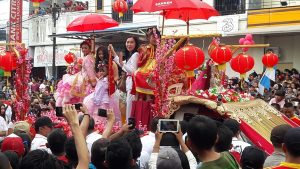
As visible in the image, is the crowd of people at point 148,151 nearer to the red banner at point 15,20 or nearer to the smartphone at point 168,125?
the smartphone at point 168,125

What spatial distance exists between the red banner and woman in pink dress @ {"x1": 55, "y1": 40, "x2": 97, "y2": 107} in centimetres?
1369

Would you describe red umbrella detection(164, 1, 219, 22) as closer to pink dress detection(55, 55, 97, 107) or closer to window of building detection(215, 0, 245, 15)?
pink dress detection(55, 55, 97, 107)

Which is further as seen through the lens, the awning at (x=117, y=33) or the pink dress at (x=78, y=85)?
the awning at (x=117, y=33)

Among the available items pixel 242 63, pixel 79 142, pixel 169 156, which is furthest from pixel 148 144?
pixel 242 63

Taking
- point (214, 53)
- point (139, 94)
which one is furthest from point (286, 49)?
point (139, 94)

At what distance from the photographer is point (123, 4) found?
14891mm

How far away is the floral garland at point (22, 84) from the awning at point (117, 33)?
31.1 feet

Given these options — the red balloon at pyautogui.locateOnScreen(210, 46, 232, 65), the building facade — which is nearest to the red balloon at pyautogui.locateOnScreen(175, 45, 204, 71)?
the red balloon at pyautogui.locateOnScreen(210, 46, 232, 65)

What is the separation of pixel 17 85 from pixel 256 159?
6495mm

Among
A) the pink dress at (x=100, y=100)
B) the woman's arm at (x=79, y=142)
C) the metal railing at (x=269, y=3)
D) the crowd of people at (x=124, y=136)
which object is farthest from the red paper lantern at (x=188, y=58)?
the metal railing at (x=269, y=3)

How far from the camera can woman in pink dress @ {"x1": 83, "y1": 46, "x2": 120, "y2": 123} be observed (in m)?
8.64

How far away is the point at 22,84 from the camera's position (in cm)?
966

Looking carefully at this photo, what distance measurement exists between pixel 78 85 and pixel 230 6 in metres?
10.7

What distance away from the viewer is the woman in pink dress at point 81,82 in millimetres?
9336
